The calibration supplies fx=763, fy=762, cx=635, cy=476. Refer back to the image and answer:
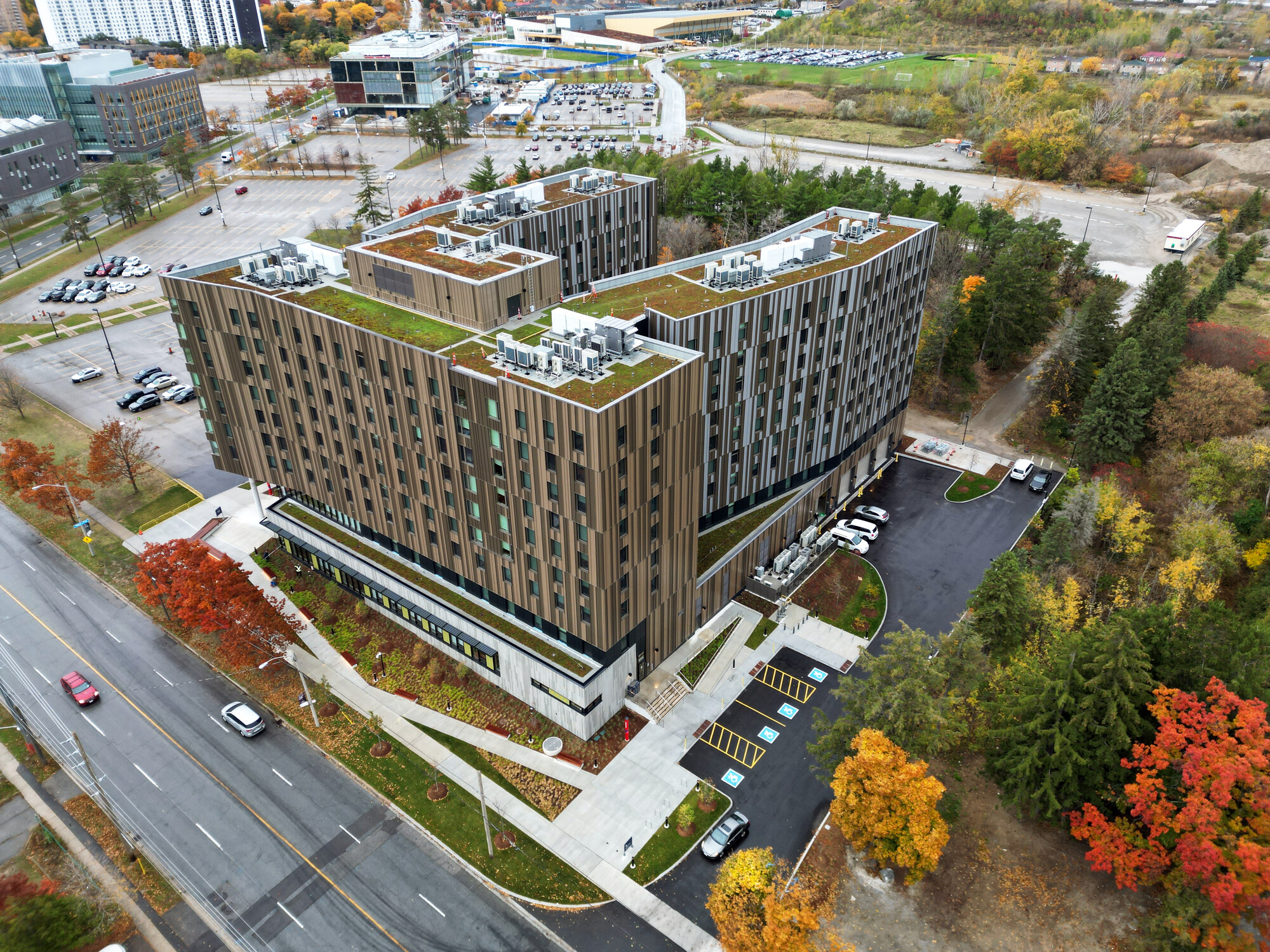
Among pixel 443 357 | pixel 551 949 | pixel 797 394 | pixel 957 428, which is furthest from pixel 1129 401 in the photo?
pixel 551 949

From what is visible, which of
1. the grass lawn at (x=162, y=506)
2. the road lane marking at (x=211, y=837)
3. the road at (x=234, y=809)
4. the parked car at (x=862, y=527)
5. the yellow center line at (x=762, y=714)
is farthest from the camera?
the grass lawn at (x=162, y=506)

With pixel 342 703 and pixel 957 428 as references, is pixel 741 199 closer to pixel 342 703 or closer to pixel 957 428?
pixel 957 428

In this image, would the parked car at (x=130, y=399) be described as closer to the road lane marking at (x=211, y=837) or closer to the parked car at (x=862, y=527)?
the road lane marking at (x=211, y=837)

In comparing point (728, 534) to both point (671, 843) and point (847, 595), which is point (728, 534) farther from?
point (671, 843)

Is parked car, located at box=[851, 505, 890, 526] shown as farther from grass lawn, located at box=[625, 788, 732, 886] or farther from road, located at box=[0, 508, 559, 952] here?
road, located at box=[0, 508, 559, 952]

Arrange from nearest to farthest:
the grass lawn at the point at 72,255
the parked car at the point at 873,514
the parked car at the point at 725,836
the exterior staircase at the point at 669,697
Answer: the parked car at the point at 725,836 < the exterior staircase at the point at 669,697 < the parked car at the point at 873,514 < the grass lawn at the point at 72,255

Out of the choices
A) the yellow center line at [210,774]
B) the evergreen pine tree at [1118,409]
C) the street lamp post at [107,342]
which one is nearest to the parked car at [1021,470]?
the evergreen pine tree at [1118,409]

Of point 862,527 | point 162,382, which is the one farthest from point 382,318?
point 162,382
